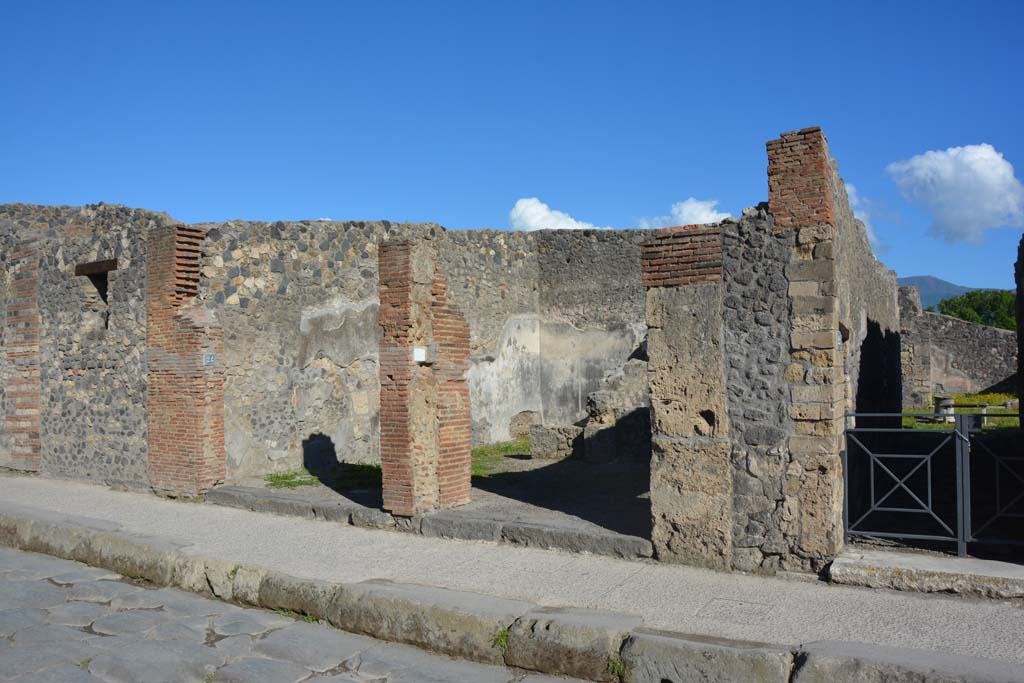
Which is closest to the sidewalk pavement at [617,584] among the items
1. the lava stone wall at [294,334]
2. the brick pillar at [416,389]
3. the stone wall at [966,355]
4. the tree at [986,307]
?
the brick pillar at [416,389]

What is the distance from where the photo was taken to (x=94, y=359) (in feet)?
35.1

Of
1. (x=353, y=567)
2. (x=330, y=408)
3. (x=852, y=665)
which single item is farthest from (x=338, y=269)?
(x=852, y=665)

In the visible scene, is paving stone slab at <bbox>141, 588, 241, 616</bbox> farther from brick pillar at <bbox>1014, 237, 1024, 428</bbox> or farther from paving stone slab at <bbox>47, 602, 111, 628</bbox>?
brick pillar at <bbox>1014, 237, 1024, 428</bbox>

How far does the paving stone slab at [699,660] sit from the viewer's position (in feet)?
13.2

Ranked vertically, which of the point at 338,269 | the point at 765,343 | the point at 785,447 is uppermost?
the point at 338,269

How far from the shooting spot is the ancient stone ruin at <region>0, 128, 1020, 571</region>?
5824mm

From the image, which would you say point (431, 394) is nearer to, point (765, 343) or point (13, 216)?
point (765, 343)

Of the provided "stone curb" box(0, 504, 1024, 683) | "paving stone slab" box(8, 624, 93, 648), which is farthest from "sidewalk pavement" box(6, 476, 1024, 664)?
"paving stone slab" box(8, 624, 93, 648)

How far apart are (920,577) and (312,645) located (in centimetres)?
383

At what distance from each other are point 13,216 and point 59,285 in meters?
7.98

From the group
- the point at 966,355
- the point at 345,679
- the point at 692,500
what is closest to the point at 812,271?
the point at 692,500

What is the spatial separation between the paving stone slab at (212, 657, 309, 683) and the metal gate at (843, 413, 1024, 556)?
382cm

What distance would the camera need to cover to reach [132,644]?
198 inches

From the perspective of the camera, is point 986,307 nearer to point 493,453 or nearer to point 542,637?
point 493,453
